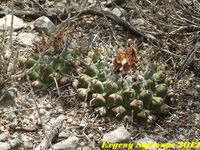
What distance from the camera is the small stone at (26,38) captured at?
3.80 m

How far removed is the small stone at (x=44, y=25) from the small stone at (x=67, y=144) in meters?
1.14

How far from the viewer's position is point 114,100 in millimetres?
3111

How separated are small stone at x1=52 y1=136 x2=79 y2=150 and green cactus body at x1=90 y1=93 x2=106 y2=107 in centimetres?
31

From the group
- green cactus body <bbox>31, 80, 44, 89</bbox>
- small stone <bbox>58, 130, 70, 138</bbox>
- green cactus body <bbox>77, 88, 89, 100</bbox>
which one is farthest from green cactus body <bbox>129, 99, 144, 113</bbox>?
green cactus body <bbox>31, 80, 44, 89</bbox>

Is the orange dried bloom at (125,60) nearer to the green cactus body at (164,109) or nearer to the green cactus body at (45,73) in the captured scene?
the green cactus body at (164,109)

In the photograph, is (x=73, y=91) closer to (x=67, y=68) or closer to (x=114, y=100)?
(x=67, y=68)

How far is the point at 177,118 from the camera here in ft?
10.7

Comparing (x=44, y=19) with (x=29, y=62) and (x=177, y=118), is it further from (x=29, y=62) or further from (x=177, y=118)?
(x=177, y=118)

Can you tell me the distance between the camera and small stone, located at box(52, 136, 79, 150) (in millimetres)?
2908

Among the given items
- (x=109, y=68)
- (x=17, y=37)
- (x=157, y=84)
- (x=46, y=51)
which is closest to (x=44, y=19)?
(x=17, y=37)

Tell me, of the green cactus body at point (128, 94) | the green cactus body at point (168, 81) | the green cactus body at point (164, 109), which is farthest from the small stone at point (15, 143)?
the green cactus body at point (168, 81)

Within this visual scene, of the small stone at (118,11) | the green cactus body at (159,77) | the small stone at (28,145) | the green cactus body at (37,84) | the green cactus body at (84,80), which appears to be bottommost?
the small stone at (28,145)

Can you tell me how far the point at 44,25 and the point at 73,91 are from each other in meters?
0.74

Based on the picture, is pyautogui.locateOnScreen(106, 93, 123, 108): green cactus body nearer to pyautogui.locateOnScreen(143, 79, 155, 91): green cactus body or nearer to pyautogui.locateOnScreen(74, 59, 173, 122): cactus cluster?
pyautogui.locateOnScreen(74, 59, 173, 122): cactus cluster
